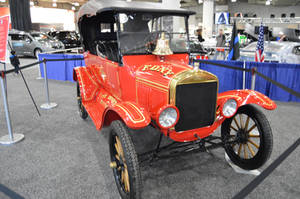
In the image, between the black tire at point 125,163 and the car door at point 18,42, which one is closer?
the black tire at point 125,163

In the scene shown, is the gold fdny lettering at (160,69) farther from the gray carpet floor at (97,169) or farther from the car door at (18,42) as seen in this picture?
the car door at (18,42)

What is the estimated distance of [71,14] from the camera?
25.8 metres

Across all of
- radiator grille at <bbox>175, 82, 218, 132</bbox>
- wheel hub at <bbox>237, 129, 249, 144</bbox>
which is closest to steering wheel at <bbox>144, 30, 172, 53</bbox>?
radiator grille at <bbox>175, 82, 218, 132</bbox>

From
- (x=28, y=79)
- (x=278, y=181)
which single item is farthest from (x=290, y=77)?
(x=28, y=79)

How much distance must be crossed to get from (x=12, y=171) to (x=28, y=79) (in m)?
5.72

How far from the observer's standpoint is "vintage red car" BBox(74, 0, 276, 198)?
2.04 metres

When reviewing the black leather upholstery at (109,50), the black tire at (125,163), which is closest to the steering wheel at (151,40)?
the black leather upholstery at (109,50)

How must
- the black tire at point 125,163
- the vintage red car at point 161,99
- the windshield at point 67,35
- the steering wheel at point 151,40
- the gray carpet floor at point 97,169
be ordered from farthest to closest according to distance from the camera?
the windshield at point 67,35, the steering wheel at point 151,40, the gray carpet floor at point 97,169, the vintage red car at point 161,99, the black tire at point 125,163

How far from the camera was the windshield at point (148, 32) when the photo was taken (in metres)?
2.70

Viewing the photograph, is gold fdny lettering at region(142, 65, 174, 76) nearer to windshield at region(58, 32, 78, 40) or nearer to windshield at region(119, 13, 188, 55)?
windshield at region(119, 13, 188, 55)

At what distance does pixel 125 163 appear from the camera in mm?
1956

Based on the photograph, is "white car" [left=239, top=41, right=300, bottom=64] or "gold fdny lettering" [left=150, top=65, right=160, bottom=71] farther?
"white car" [left=239, top=41, right=300, bottom=64]

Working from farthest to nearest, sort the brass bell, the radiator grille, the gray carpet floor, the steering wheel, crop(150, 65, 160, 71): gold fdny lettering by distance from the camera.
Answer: the steering wheel, the brass bell, crop(150, 65, 160, 71): gold fdny lettering, the gray carpet floor, the radiator grille

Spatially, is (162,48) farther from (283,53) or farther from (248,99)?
(283,53)
